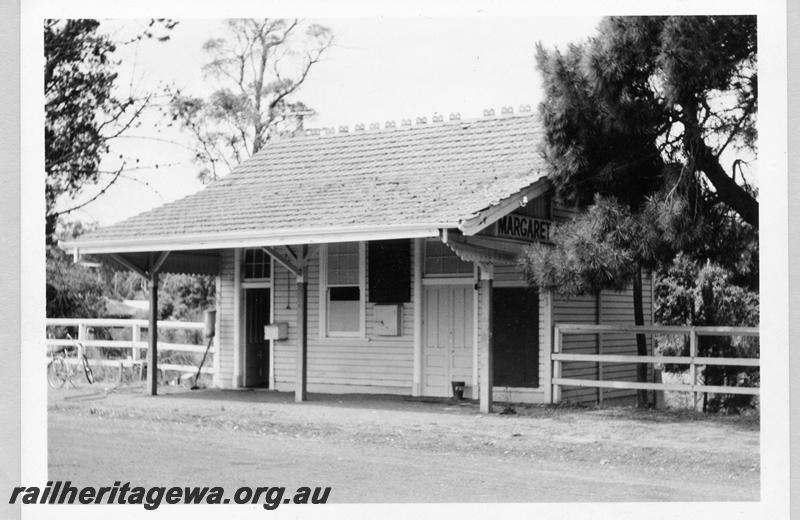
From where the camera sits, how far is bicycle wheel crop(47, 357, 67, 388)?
21594 mm

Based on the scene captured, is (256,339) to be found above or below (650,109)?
below

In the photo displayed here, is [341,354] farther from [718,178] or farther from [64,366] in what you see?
[718,178]

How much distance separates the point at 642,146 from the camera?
14664mm

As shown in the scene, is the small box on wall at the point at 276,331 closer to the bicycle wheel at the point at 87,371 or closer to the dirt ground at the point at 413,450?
the dirt ground at the point at 413,450

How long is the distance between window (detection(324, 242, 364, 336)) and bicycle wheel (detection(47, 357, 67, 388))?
235 inches

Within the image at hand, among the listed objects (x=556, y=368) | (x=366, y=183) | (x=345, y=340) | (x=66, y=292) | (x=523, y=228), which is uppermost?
→ (x=366, y=183)

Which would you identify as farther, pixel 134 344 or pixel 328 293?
pixel 134 344

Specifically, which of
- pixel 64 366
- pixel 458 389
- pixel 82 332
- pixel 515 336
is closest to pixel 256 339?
pixel 64 366

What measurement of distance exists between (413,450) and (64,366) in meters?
12.5

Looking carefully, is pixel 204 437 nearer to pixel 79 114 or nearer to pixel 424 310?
pixel 424 310

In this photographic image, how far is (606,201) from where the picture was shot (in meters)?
14.2

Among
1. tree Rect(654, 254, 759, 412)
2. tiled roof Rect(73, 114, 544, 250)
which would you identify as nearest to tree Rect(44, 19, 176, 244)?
tiled roof Rect(73, 114, 544, 250)

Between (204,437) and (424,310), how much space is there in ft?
16.9

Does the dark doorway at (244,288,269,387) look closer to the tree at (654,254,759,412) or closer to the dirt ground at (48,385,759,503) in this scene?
the dirt ground at (48,385,759,503)
